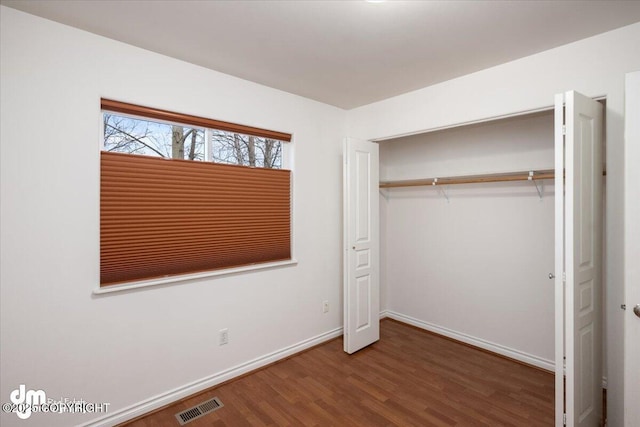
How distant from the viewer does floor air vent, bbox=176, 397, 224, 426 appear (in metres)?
2.29

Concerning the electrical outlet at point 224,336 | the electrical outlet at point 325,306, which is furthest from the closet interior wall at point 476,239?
the electrical outlet at point 224,336

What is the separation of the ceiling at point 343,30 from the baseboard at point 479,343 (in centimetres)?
265

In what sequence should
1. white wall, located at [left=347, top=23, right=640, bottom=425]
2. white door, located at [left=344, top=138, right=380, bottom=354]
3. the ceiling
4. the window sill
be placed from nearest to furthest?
the ceiling
white wall, located at [left=347, top=23, right=640, bottom=425]
the window sill
white door, located at [left=344, top=138, right=380, bottom=354]

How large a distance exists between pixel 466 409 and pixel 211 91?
316 cm

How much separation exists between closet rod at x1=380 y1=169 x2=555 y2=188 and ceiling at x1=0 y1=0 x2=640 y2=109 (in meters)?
1.01

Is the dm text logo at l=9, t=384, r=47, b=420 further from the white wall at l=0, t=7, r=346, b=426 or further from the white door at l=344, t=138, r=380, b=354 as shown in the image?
the white door at l=344, t=138, r=380, b=354

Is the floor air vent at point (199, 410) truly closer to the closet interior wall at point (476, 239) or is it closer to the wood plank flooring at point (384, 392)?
the wood plank flooring at point (384, 392)

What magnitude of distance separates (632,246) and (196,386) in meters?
3.04

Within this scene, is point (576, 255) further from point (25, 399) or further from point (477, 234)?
point (25, 399)

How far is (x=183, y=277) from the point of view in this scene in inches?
99.7

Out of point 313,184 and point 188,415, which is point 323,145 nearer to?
point 313,184

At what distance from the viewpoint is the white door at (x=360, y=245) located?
3.28 metres

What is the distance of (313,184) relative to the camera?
3.46 m

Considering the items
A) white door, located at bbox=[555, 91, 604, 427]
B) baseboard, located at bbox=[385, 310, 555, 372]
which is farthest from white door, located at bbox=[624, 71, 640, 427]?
baseboard, located at bbox=[385, 310, 555, 372]
